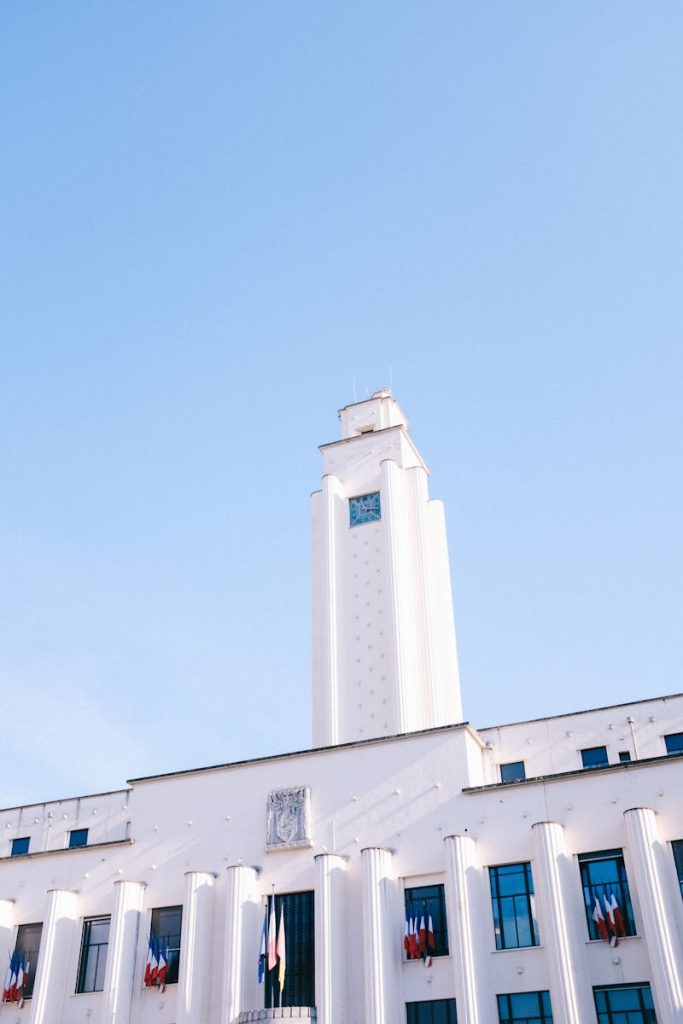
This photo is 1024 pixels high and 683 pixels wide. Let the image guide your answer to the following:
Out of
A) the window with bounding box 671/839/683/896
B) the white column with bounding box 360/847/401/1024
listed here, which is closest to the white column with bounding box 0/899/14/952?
the white column with bounding box 360/847/401/1024

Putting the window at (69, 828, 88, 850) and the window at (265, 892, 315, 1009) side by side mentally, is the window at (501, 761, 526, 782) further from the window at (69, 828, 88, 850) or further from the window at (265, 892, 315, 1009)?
the window at (69, 828, 88, 850)

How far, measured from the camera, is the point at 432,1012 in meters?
25.3

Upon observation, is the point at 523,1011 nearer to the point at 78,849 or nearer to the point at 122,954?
the point at 122,954

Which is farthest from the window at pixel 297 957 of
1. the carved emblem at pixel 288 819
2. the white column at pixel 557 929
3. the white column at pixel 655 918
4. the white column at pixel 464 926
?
the white column at pixel 655 918

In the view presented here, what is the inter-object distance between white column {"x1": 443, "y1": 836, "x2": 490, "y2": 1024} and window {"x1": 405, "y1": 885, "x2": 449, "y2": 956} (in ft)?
2.35

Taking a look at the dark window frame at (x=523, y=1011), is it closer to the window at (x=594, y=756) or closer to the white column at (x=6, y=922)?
the window at (x=594, y=756)

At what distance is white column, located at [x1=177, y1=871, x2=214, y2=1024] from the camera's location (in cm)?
2722

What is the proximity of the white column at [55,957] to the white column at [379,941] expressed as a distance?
9.95m

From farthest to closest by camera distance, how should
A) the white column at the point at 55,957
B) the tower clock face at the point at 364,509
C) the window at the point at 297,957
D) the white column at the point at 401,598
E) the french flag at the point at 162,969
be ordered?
the tower clock face at the point at 364,509
the white column at the point at 401,598
the white column at the point at 55,957
the french flag at the point at 162,969
the window at the point at 297,957

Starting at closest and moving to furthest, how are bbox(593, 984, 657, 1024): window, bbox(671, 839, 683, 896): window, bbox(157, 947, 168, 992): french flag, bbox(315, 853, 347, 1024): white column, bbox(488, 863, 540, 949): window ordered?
bbox(593, 984, 657, 1024): window → bbox(671, 839, 683, 896): window → bbox(488, 863, 540, 949): window → bbox(315, 853, 347, 1024): white column → bbox(157, 947, 168, 992): french flag

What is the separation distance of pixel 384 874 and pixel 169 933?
7426mm

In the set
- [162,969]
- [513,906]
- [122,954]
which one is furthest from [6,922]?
[513,906]

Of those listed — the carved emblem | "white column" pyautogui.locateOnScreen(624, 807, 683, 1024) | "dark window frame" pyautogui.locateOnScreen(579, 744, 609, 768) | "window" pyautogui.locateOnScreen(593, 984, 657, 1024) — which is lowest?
"window" pyautogui.locateOnScreen(593, 984, 657, 1024)

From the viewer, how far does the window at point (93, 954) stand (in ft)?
97.0
